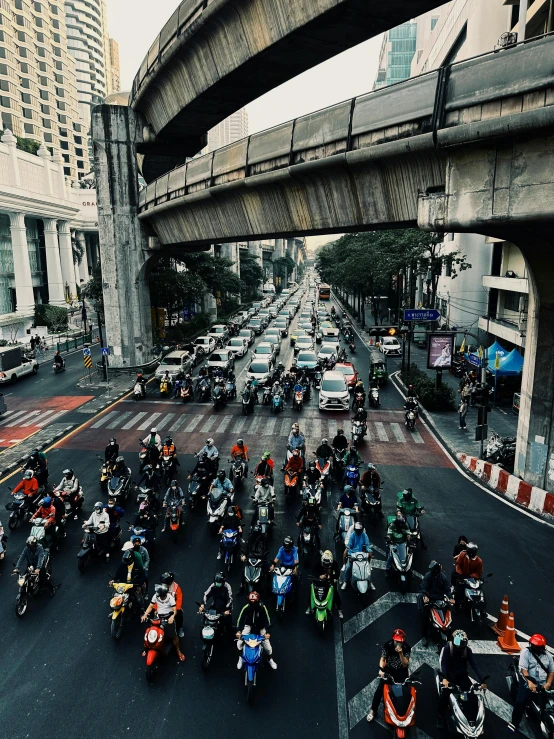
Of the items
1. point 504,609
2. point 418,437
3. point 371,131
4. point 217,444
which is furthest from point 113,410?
point 504,609

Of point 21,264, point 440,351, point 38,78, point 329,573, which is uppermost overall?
point 38,78

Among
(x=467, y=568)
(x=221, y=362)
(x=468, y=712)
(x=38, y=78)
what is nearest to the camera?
(x=468, y=712)

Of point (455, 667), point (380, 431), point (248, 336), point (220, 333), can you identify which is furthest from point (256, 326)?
point (455, 667)

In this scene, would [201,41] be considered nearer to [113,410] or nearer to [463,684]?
[113,410]

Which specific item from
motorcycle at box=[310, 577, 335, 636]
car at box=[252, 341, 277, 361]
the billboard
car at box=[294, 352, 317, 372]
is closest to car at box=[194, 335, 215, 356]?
car at box=[252, 341, 277, 361]

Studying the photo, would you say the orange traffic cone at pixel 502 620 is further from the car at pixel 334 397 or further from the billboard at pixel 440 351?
the car at pixel 334 397

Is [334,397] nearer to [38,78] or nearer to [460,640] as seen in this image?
[460,640]
